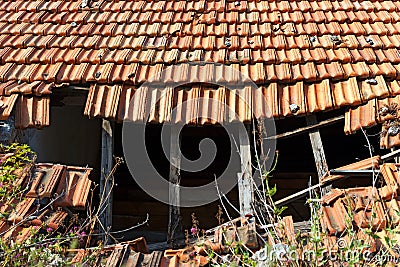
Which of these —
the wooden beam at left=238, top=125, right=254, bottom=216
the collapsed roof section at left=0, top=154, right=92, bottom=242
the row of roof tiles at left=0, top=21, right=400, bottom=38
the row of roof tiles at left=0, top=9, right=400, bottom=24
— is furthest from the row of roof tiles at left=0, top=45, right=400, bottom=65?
the collapsed roof section at left=0, top=154, right=92, bottom=242

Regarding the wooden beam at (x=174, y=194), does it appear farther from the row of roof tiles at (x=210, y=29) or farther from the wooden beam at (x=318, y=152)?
the wooden beam at (x=318, y=152)

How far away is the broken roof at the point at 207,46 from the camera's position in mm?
5215

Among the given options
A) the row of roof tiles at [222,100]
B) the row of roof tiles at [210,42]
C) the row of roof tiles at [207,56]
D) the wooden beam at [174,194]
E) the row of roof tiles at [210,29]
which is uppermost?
the row of roof tiles at [210,29]

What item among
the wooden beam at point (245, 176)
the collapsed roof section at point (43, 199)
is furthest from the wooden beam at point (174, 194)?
the collapsed roof section at point (43, 199)

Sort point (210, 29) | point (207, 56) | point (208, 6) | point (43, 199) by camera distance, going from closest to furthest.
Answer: point (43, 199)
point (207, 56)
point (210, 29)
point (208, 6)

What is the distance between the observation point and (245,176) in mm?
5098

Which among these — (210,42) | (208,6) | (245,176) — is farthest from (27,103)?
(208,6)

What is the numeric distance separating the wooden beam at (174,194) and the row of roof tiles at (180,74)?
0.69 metres

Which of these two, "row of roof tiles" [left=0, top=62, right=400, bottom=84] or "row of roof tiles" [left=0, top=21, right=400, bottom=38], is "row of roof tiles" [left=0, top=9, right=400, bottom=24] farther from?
"row of roof tiles" [left=0, top=62, right=400, bottom=84]

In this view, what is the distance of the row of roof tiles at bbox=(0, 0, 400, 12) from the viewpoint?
6.23 meters

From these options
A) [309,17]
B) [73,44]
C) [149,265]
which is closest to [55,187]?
[149,265]

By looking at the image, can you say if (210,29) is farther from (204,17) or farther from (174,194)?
(174,194)

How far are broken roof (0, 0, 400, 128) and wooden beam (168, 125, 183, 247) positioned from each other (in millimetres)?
349

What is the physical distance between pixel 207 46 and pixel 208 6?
954mm
